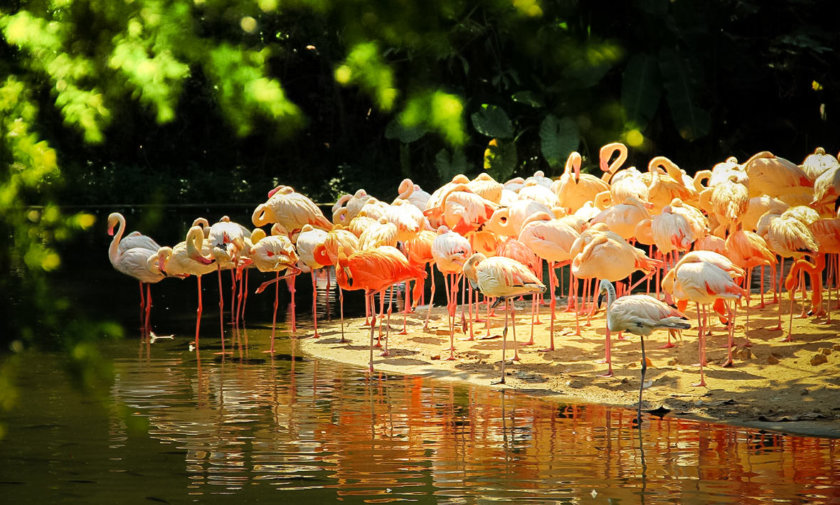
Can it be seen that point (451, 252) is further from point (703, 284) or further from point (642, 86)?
point (642, 86)

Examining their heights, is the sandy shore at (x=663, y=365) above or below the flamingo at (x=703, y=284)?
below

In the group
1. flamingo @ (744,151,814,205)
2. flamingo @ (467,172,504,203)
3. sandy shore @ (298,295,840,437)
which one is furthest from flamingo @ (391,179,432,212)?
flamingo @ (744,151,814,205)

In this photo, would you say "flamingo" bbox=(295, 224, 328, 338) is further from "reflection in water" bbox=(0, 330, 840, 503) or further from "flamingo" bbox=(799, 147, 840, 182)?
"flamingo" bbox=(799, 147, 840, 182)

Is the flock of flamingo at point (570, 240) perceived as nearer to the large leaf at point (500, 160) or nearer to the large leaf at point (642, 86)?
the large leaf at point (642, 86)

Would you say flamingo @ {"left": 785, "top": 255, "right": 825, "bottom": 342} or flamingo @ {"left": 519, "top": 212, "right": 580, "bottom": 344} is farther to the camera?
flamingo @ {"left": 519, "top": 212, "right": 580, "bottom": 344}

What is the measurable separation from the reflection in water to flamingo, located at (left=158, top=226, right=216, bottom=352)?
4.87 feet

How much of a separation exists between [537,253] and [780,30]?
10.9 m

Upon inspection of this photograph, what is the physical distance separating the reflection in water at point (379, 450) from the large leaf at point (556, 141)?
32.8 ft

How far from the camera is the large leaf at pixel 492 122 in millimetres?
15773

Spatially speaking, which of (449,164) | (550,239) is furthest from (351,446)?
(449,164)

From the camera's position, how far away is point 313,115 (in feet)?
69.5

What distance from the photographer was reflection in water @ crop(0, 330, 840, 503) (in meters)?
3.62

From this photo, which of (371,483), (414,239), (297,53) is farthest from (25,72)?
(297,53)

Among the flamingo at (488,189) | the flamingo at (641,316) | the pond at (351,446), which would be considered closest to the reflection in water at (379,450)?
the pond at (351,446)
